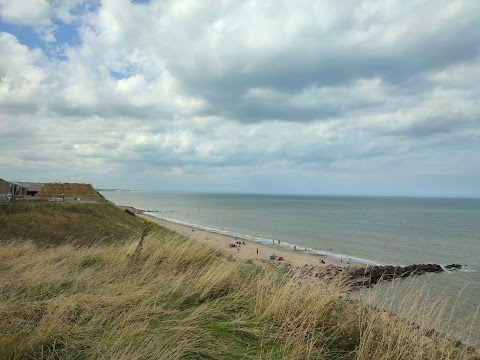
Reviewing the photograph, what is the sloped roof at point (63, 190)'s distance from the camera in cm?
4373

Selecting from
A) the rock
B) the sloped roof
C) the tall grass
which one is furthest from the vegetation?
the sloped roof

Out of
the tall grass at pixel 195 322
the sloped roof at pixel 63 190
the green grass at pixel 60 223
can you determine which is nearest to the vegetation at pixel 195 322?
the tall grass at pixel 195 322

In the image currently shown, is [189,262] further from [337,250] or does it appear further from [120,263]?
[337,250]

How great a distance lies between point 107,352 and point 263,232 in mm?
60257

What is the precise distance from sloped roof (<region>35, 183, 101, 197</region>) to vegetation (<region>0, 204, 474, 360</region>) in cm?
4365

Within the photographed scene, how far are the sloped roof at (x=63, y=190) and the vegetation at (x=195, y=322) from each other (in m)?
43.7

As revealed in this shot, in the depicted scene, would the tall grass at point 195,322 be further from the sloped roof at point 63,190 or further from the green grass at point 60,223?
the sloped roof at point 63,190

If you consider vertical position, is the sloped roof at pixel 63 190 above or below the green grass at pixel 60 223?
above

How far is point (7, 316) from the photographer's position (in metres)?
4.03

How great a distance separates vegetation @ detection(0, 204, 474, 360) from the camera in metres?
3.41

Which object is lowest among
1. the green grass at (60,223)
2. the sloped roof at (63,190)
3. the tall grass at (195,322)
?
the green grass at (60,223)

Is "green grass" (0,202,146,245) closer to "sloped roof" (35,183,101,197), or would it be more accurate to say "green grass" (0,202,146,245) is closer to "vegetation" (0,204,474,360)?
"sloped roof" (35,183,101,197)

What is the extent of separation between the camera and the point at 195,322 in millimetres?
3932

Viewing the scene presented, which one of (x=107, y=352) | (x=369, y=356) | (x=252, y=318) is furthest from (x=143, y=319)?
(x=369, y=356)
